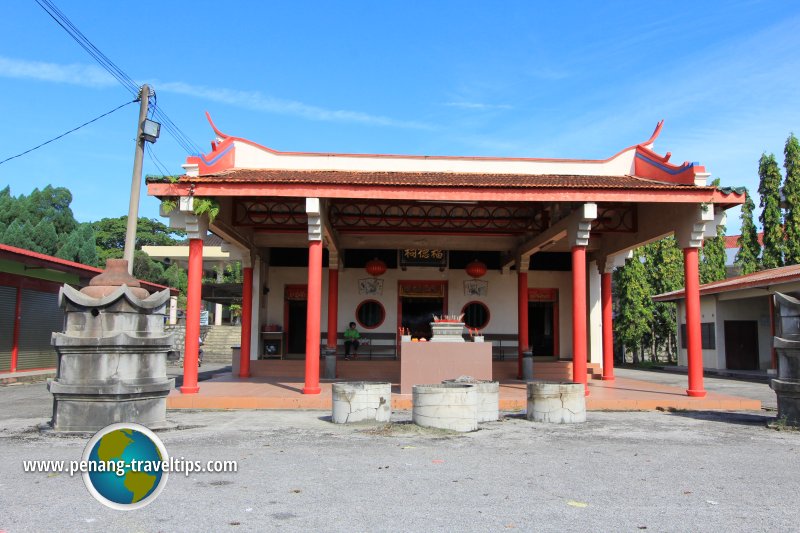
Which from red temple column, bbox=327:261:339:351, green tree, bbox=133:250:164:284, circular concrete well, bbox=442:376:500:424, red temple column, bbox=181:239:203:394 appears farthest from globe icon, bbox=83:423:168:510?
green tree, bbox=133:250:164:284

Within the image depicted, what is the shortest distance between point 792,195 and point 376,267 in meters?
21.3

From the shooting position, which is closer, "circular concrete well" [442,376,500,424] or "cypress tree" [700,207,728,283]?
"circular concrete well" [442,376,500,424]

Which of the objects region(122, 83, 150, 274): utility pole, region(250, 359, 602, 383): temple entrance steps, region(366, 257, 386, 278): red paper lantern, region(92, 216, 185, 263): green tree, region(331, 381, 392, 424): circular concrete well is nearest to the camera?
region(331, 381, 392, 424): circular concrete well

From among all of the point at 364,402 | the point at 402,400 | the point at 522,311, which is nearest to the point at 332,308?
the point at 402,400

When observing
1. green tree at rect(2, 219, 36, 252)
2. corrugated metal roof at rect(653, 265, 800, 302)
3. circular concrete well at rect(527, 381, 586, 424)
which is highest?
green tree at rect(2, 219, 36, 252)

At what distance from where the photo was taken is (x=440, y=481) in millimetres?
5457

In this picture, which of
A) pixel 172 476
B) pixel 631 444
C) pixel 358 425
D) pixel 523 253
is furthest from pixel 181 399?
pixel 523 253

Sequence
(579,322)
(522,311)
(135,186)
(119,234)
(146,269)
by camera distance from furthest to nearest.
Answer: (119,234) → (146,269) → (522,311) → (135,186) → (579,322)

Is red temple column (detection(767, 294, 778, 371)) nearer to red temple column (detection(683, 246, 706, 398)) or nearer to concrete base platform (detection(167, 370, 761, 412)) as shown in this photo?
concrete base platform (detection(167, 370, 761, 412))

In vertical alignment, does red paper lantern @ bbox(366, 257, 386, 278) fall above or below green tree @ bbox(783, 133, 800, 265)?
below

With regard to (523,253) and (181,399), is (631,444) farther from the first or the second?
(523,253)

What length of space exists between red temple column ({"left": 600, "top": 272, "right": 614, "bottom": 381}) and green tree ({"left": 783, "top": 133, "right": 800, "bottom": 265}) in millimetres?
15346

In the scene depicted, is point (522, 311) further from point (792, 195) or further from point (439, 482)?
point (792, 195)

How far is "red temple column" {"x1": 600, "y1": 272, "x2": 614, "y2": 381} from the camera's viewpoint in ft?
55.3
